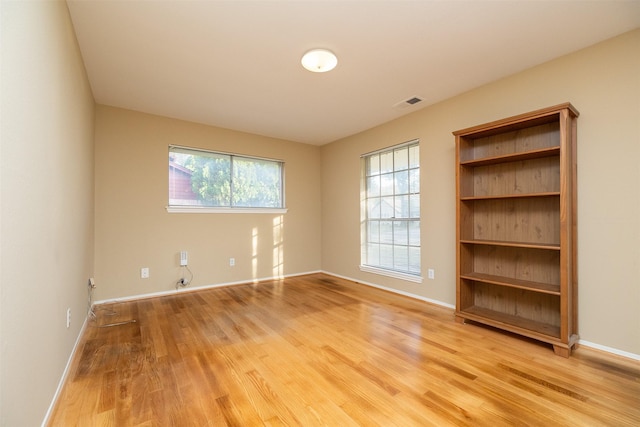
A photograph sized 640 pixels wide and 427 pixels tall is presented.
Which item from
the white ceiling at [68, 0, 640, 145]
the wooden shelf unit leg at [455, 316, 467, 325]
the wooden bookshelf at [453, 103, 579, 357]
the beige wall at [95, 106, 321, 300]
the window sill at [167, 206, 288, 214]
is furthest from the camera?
the window sill at [167, 206, 288, 214]

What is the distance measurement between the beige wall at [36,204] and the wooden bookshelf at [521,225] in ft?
10.0

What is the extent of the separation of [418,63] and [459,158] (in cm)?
99


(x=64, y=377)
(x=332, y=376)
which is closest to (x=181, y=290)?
(x=64, y=377)

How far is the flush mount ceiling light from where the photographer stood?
90.7 inches

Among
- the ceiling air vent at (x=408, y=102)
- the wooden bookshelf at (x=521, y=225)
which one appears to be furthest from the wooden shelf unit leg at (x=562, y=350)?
the ceiling air vent at (x=408, y=102)

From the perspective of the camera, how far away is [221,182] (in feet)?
14.0

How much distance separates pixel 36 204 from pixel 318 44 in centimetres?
207

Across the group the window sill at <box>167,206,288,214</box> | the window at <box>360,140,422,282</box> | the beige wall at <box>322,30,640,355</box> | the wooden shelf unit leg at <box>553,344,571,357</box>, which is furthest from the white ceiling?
the wooden shelf unit leg at <box>553,344,571,357</box>

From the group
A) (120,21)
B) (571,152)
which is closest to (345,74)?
(120,21)

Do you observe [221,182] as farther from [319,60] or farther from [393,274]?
[393,274]

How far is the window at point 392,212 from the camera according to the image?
3.70 meters

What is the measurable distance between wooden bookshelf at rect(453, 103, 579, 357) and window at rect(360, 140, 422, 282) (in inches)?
30.9

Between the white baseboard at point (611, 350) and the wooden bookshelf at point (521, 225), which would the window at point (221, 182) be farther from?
the white baseboard at point (611, 350)

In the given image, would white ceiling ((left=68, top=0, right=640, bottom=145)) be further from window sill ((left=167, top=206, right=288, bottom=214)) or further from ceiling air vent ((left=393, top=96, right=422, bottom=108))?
window sill ((left=167, top=206, right=288, bottom=214))
